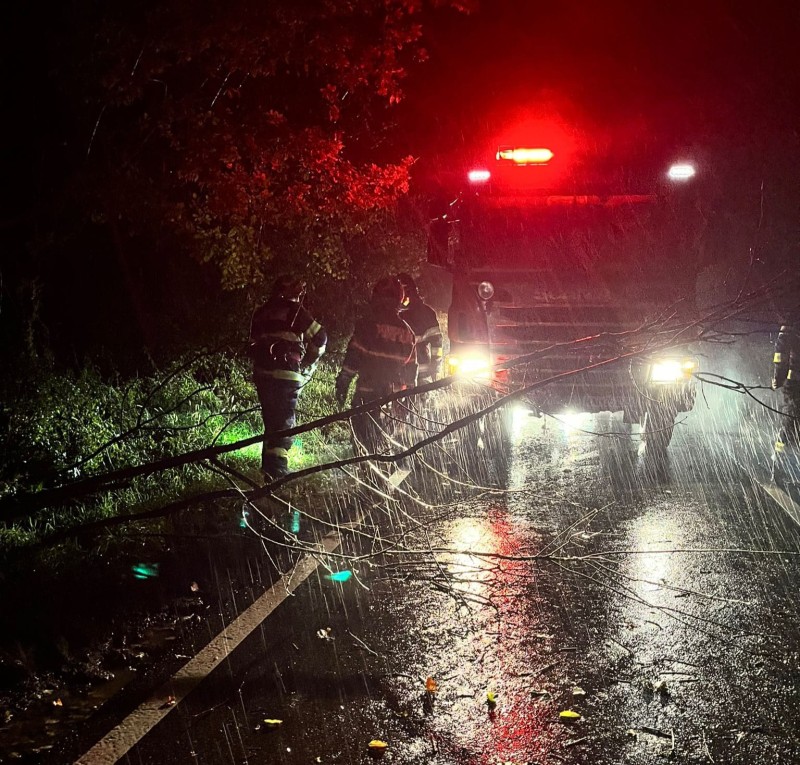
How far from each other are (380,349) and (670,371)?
315cm

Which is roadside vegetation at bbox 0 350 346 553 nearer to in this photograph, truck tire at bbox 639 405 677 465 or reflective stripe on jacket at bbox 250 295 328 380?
reflective stripe on jacket at bbox 250 295 328 380

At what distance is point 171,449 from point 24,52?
4.54 m

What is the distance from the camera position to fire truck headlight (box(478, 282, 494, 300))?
9812 millimetres

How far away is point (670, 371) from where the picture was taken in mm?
8984

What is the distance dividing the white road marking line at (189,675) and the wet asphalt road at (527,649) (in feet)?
0.20

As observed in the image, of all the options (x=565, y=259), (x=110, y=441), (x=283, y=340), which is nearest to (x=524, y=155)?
(x=565, y=259)

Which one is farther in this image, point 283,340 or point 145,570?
point 283,340

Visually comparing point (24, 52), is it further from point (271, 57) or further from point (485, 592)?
point (485, 592)

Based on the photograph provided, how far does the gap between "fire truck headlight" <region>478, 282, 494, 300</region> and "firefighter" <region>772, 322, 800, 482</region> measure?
3.33 meters

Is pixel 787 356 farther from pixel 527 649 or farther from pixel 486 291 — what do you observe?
pixel 527 649

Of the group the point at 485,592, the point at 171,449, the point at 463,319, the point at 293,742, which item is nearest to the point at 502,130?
the point at 463,319

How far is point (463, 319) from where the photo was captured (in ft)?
32.5

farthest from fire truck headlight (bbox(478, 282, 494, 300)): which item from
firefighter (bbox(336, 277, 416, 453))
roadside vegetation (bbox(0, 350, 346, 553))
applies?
roadside vegetation (bbox(0, 350, 346, 553))

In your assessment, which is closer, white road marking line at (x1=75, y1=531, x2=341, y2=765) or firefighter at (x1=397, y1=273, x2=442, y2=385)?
white road marking line at (x1=75, y1=531, x2=341, y2=765)
